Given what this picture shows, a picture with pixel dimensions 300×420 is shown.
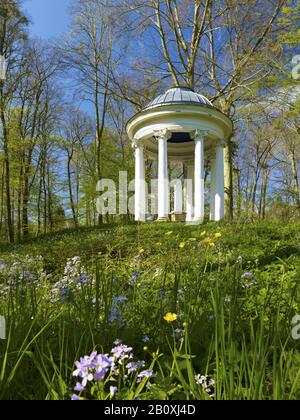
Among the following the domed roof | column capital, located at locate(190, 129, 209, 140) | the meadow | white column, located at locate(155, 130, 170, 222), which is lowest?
the meadow

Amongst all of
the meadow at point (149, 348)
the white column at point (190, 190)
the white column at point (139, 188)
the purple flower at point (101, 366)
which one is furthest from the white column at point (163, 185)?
the purple flower at point (101, 366)

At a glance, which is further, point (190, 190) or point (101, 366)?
point (190, 190)

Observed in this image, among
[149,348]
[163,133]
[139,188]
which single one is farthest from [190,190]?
[149,348]

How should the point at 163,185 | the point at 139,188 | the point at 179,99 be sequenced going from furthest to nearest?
the point at 139,188 → the point at 179,99 → the point at 163,185

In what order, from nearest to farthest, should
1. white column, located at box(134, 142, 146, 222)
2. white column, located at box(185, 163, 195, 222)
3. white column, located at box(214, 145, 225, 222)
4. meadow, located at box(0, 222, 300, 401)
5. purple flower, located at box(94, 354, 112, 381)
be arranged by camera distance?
purple flower, located at box(94, 354, 112, 381)
meadow, located at box(0, 222, 300, 401)
white column, located at box(134, 142, 146, 222)
white column, located at box(214, 145, 225, 222)
white column, located at box(185, 163, 195, 222)

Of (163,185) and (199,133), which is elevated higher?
(199,133)

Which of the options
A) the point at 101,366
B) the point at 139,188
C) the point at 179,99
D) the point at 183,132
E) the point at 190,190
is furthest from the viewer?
the point at 190,190

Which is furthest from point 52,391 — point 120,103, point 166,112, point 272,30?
point 120,103

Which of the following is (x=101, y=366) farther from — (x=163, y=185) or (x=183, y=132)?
(x=183, y=132)

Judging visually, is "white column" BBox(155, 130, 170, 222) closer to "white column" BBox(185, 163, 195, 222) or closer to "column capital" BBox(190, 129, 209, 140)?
"column capital" BBox(190, 129, 209, 140)

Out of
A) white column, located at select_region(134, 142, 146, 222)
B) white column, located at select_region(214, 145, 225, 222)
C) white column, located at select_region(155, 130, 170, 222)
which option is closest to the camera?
white column, located at select_region(155, 130, 170, 222)

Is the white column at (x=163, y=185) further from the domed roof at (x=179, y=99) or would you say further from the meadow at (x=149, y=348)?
the meadow at (x=149, y=348)

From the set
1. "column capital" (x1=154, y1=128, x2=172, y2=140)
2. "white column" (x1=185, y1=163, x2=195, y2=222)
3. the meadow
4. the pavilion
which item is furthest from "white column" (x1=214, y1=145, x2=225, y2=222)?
the meadow

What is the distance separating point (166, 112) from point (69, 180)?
14985mm
